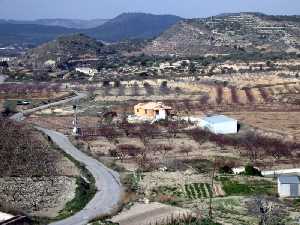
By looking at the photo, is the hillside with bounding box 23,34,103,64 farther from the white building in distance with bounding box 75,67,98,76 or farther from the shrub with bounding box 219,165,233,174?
the shrub with bounding box 219,165,233,174

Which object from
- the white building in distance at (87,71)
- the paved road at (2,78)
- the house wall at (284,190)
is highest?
the house wall at (284,190)

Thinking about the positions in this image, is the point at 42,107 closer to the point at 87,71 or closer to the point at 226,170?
the point at 226,170

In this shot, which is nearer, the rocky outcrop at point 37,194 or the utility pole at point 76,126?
the rocky outcrop at point 37,194

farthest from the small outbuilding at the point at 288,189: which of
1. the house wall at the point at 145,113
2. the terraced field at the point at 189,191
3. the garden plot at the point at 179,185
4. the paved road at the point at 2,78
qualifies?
the paved road at the point at 2,78

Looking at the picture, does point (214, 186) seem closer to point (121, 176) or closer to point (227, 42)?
point (121, 176)

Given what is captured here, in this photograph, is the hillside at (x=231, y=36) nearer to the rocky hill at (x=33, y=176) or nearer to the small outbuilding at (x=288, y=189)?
the rocky hill at (x=33, y=176)

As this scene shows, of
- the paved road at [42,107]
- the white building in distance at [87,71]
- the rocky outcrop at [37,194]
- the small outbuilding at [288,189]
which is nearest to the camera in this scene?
the rocky outcrop at [37,194]

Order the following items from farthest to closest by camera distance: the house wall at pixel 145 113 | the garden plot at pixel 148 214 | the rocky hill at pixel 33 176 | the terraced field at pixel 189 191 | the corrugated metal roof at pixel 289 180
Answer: the house wall at pixel 145 113, the terraced field at pixel 189 191, the corrugated metal roof at pixel 289 180, the rocky hill at pixel 33 176, the garden plot at pixel 148 214
